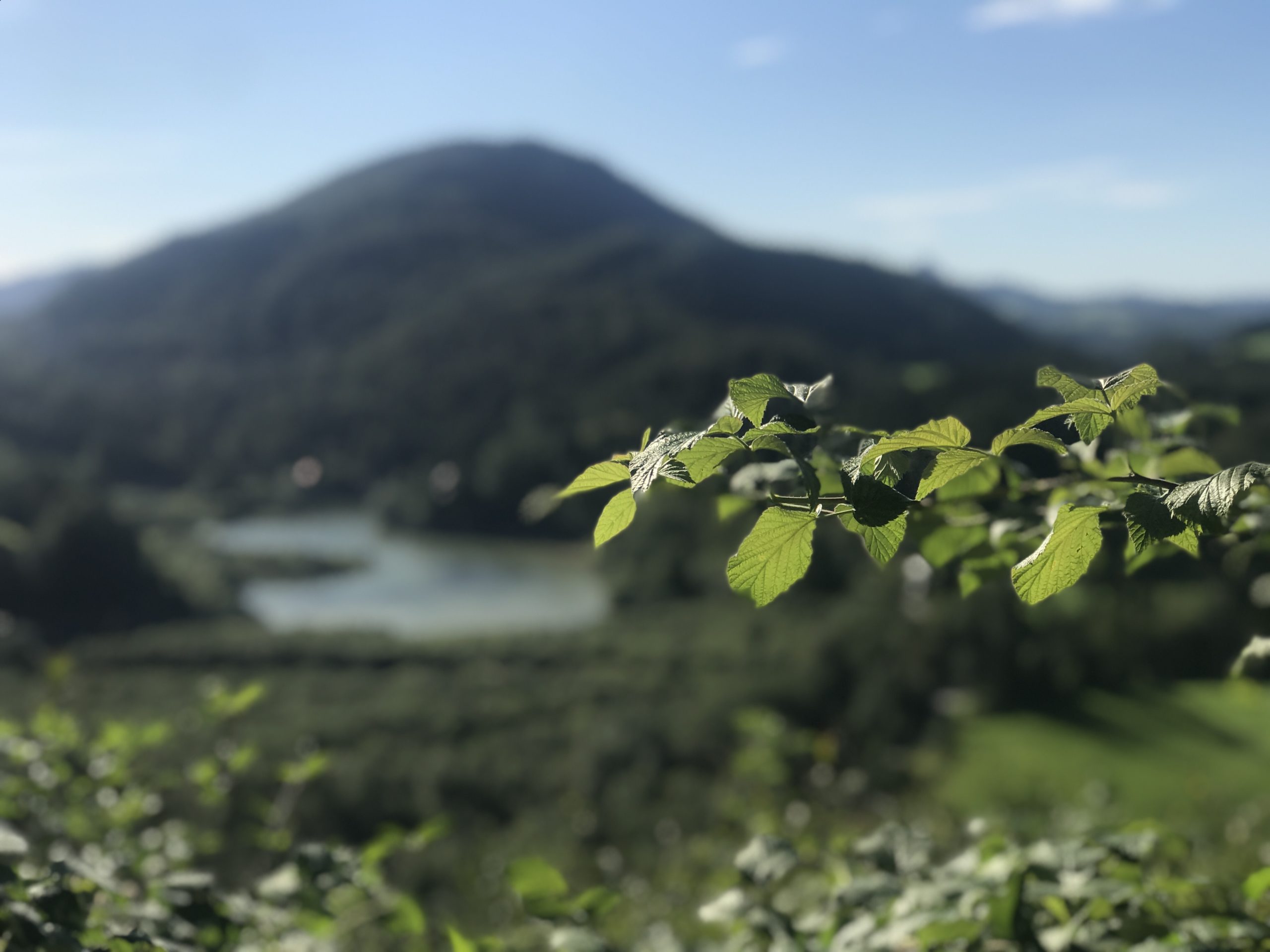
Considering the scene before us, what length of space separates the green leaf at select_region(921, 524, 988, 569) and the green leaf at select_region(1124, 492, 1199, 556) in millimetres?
432

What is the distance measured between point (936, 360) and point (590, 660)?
122ft

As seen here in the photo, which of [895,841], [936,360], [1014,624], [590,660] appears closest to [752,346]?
[936,360]

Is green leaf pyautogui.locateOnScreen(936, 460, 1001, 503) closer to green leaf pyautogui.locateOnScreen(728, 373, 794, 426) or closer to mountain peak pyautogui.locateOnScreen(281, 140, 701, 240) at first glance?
green leaf pyautogui.locateOnScreen(728, 373, 794, 426)

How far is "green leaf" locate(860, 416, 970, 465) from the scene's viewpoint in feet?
2.19

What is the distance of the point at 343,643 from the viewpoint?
25844mm

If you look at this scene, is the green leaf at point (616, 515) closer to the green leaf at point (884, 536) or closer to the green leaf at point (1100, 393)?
the green leaf at point (884, 536)

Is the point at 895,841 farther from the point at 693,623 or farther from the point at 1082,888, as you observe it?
the point at 693,623

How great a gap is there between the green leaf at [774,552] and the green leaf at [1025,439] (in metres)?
0.14

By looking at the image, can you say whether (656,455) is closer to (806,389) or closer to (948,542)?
(806,389)

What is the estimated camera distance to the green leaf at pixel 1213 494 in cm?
62

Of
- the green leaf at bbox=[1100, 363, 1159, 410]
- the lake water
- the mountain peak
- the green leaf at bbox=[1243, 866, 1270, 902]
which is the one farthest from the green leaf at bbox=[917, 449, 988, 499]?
the mountain peak

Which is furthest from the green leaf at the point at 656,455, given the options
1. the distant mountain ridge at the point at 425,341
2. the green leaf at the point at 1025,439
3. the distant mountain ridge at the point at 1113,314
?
the distant mountain ridge at the point at 1113,314

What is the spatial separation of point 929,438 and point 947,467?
2 centimetres

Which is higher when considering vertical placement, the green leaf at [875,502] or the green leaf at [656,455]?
the green leaf at [656,455]
